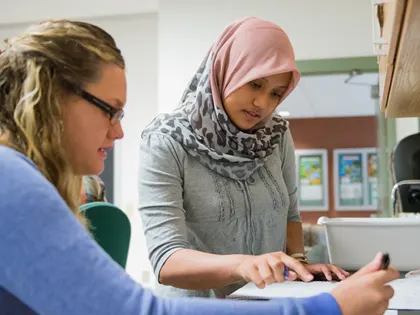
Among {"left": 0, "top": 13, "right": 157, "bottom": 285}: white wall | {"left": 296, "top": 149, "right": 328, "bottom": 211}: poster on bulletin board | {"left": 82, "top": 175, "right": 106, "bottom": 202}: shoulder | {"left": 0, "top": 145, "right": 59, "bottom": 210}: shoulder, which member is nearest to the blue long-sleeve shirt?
{"left": 0, "top": 145, "right": 59, "bottom": 210}: shoulder

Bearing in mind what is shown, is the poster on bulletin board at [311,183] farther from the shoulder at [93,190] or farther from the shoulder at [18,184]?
the shoulder at [18,184]

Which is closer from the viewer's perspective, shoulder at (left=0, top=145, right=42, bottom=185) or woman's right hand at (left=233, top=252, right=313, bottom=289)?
shoulder at (left=0, top=145, right=42, bottom=185)

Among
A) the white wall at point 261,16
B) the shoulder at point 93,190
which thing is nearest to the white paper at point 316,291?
the shoulder at point 93,190

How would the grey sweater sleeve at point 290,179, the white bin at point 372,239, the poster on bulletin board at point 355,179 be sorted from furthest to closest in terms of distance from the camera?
1. the poster on bulletin board at point 355,179
2. the grey sweater sleeve at point 290,179
3. the white bin at point 372,239

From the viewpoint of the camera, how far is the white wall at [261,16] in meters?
3.48

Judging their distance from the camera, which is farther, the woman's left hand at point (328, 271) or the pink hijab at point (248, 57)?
the pink hijab at point (248, 57)

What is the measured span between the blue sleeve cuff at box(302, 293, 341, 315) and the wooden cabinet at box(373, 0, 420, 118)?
42 cm

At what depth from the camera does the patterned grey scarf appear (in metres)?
1.30

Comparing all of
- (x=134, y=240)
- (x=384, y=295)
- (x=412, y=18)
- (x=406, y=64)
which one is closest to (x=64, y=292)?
(x=384, y=295)

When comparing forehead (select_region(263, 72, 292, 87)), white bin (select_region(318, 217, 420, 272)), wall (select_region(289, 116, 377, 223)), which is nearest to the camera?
white bin (select_region(318, 217, 420, 272))

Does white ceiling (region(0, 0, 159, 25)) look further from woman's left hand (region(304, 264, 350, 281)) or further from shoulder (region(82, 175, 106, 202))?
woman's left hand (region(304, 264, 350, 281))

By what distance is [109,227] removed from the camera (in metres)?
1.88

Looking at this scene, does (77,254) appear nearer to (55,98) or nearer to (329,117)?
(55,98)

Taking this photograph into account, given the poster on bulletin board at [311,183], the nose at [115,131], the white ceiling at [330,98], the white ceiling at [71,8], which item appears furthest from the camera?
the poster on bulletin board at [311,183]
